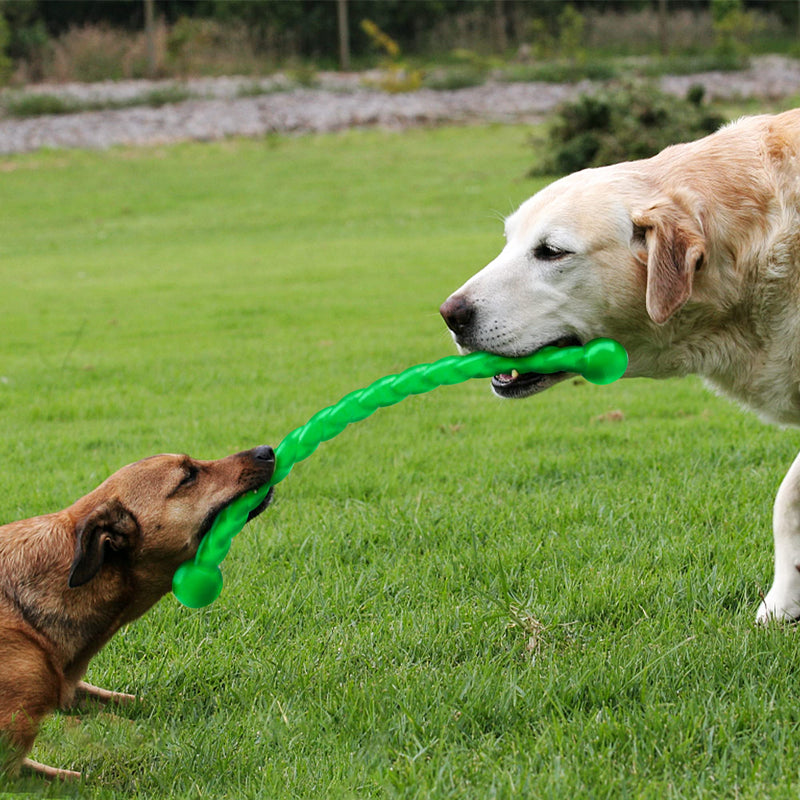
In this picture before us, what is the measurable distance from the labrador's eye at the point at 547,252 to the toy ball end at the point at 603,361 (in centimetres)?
40

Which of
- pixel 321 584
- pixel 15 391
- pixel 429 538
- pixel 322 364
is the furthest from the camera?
pixel 322 364

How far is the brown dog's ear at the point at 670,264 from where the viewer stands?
12.3 ft

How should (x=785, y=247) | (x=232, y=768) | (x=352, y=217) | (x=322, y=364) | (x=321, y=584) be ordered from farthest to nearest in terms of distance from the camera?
(x=352, y=217) < (x=322, y=364) < (x=321, y=584) < (x=785, y=247) < (x=232, y=768)

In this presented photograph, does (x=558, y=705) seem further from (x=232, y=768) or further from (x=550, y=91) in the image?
(x=550, y=91)

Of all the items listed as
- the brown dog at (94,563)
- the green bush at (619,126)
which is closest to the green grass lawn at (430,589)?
the brown dog at (94,563)

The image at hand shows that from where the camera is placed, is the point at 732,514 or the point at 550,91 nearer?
the point at 732,514

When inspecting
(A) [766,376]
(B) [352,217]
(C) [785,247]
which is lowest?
(B) [352,217]

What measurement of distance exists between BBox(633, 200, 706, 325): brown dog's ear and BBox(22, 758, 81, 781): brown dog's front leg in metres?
2.79

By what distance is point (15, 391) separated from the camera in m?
9.14

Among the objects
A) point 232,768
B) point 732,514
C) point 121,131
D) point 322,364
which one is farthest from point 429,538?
point 121,131

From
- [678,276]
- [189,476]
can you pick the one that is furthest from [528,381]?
[189,476]

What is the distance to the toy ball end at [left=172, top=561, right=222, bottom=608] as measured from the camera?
3871mm

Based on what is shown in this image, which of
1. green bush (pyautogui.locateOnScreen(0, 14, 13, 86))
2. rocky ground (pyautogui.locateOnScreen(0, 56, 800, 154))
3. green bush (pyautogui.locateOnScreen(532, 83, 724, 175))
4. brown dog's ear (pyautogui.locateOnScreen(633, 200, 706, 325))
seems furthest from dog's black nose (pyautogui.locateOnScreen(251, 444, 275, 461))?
green bush (pyautogui.locateOnScreen(0, 14, 13, 86))

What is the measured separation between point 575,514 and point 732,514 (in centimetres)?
82
